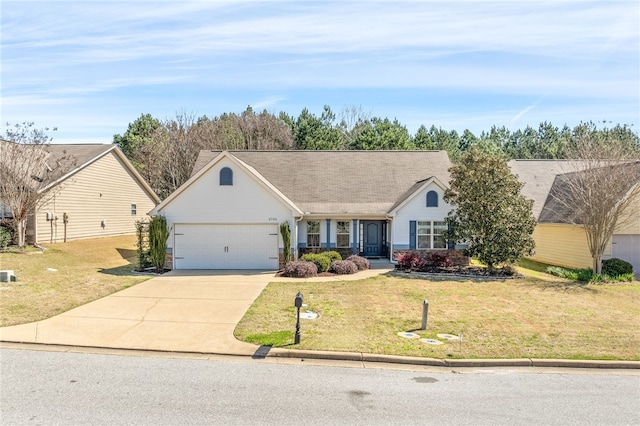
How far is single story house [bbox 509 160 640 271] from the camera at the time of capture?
25.4m

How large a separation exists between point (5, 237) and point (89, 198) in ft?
22.8

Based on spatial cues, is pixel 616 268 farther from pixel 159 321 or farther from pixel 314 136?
pixel 314 136

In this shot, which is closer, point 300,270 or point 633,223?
point 300,270

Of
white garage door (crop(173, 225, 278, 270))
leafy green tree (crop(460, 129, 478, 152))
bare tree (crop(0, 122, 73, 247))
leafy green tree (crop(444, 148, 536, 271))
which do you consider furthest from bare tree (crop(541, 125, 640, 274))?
leafy green tree (crop(460, 129, 478, 152))

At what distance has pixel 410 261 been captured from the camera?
22938mm

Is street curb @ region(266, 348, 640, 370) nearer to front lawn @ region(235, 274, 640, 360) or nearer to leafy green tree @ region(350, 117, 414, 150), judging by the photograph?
front lawn @ region(235, 274, 640, 360)

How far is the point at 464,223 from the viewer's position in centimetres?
2334

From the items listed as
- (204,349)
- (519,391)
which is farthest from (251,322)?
(519,391)

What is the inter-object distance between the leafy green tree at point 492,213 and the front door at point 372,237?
5.19 m

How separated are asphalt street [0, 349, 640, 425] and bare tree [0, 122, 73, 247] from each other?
17404 mm

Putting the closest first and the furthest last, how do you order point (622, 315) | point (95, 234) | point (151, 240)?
point (622, 315), point (151, 240), point (95, 234)

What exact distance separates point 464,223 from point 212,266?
42.5ft

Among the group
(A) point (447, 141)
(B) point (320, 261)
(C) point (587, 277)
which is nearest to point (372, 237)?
(B) point (320, 261)

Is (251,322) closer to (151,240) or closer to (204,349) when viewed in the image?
(204,349)
